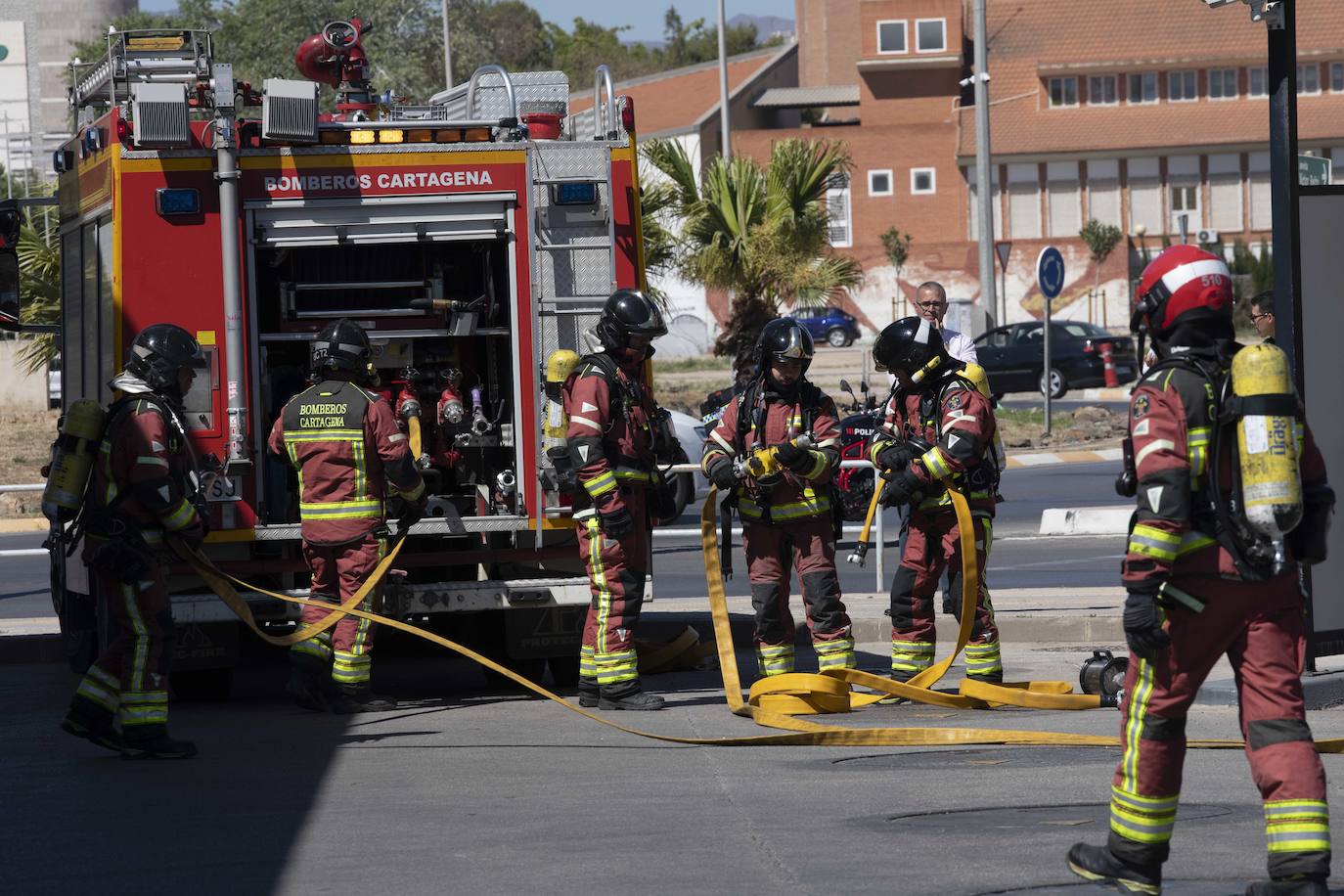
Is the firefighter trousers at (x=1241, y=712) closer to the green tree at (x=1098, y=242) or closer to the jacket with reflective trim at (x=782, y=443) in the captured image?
the jacket with reflective trim at (x=782, y=443)

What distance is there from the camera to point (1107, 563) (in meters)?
15.6

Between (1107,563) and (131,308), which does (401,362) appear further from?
(1107,563)

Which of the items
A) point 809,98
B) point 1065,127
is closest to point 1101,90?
point 1065,127

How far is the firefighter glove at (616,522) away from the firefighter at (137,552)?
6.36 feet

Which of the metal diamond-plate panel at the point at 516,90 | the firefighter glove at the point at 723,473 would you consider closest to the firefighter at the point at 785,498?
the firefighter glove at the point at 723,473

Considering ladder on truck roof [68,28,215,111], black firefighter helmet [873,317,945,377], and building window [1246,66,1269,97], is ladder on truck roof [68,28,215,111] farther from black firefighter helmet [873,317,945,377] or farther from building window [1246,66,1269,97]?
building window [1246,66,1269,97]

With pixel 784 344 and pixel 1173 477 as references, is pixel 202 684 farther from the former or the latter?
pixel 1173 477

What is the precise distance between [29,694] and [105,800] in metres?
3.63

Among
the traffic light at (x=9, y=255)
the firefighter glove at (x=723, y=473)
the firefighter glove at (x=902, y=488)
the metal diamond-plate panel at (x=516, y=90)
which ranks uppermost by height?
the metal diamond-plate panel at (x=516, y=90)

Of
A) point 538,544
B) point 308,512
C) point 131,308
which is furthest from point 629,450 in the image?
point 131,308

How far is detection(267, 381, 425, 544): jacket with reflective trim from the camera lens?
30.2ft

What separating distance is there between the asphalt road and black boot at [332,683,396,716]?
0.39 feet

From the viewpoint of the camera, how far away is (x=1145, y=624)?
519cm

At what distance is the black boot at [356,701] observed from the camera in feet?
30.7
